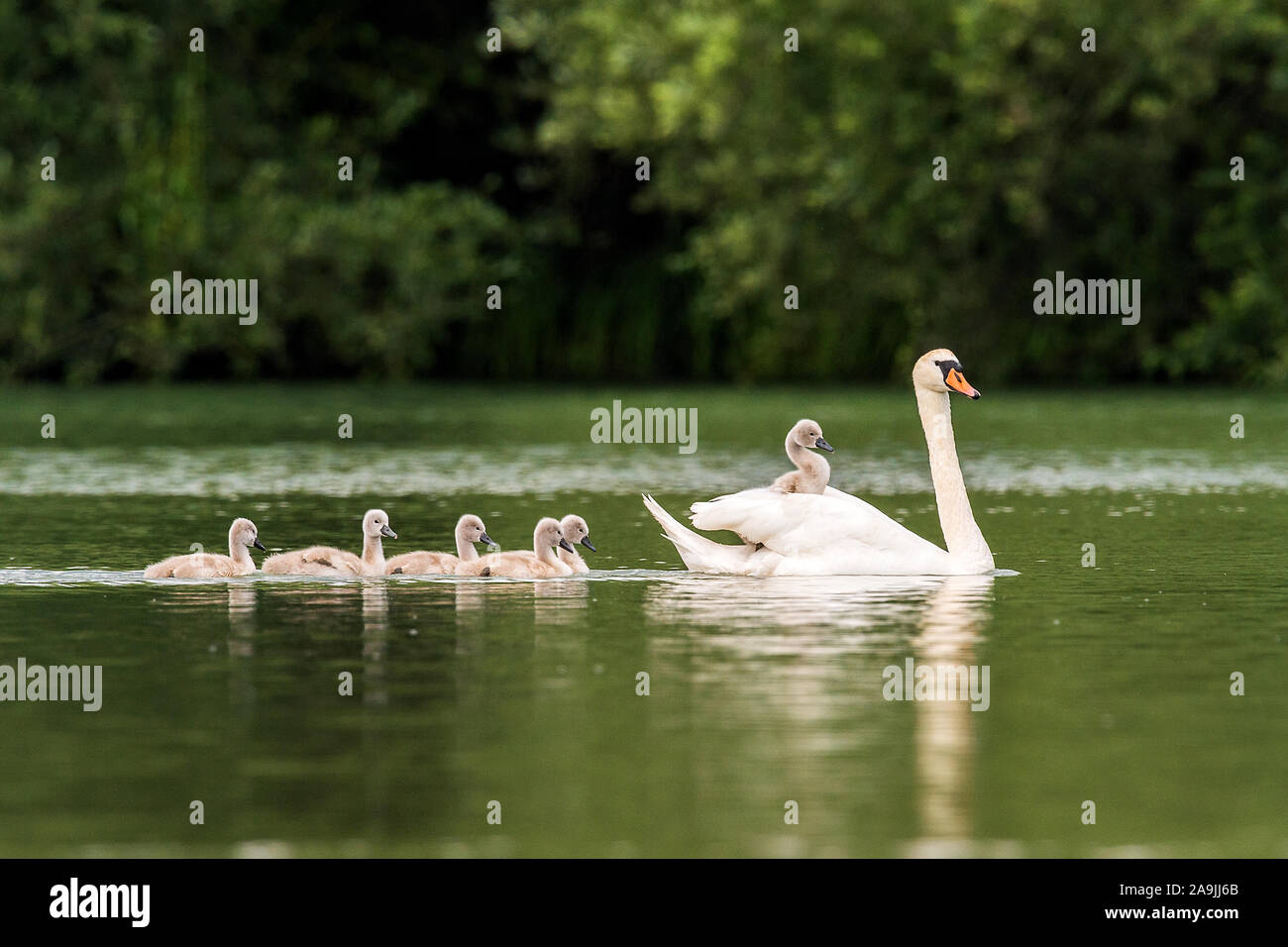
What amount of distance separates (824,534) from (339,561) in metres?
2.80

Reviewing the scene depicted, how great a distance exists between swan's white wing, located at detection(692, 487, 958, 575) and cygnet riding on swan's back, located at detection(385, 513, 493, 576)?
1.44m

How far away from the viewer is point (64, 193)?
39.6 m

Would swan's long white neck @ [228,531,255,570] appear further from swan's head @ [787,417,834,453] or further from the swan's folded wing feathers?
swan's head @ [787,417,834,453]

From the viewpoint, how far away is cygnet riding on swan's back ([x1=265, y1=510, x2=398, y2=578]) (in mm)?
14570

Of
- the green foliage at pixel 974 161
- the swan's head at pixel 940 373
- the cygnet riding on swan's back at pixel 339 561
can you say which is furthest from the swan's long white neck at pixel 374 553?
the green foliage at pixel 974 161

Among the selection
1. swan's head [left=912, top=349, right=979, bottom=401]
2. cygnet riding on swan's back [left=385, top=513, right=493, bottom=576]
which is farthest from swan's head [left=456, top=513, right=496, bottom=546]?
swan's head [left=912, top=349, right=979, bottom=401]

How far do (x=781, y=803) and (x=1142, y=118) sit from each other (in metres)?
32.0

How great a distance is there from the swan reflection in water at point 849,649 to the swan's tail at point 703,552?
0.11 m

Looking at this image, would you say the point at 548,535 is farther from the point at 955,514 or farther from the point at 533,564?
the point at 955,514

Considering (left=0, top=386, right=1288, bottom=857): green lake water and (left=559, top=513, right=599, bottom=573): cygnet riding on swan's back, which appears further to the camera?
(left=559, top=513, right=599, bottom=573): cygnet riding on swan's back

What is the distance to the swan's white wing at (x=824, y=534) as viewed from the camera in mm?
14078

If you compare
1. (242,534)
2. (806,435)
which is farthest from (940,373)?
(242,534)

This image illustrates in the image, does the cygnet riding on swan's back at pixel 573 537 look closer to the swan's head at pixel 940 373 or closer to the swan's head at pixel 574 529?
the swan's head at pixel 574 529
